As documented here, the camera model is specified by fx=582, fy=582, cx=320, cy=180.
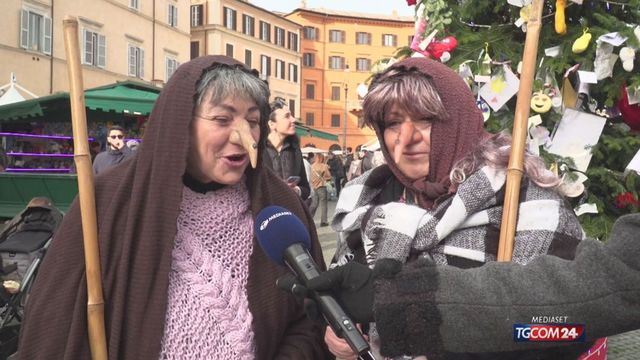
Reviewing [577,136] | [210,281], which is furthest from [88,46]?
[210,281]

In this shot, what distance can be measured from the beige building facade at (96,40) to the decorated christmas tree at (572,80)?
1392 cm

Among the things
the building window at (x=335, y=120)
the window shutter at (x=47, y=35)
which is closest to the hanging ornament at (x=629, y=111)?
the window shutter at (x=47, y=35)

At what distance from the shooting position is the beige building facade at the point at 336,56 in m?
50.1

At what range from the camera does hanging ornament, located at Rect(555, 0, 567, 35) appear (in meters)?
3.05

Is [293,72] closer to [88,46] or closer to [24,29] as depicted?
[88,46]

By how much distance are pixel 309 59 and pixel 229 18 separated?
1378 centimetres

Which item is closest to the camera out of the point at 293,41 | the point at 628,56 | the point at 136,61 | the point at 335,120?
the point at 628,56

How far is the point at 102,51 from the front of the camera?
22.8 meters

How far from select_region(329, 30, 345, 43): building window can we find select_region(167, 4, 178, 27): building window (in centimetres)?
2410

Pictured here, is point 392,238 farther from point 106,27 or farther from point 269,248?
point 106,27

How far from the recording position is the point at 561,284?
101 cm

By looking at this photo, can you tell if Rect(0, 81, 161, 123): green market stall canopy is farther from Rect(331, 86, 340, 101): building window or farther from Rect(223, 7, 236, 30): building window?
Rect(331, 86, 340, 101): building window

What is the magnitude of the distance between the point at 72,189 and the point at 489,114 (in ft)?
26.1

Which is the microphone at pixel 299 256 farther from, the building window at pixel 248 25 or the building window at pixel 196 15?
the building window at pixel 248 25
